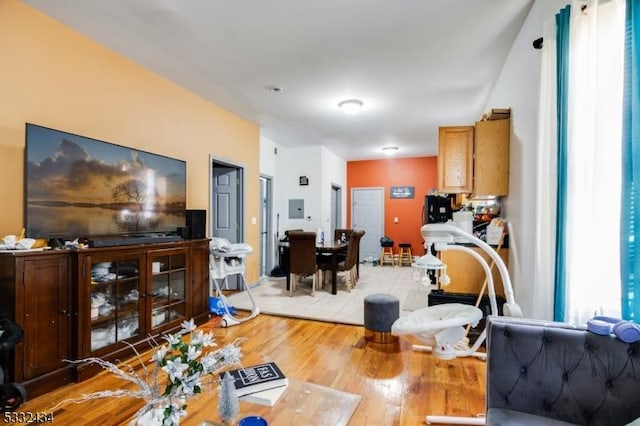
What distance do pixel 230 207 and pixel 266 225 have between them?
4.90 feet

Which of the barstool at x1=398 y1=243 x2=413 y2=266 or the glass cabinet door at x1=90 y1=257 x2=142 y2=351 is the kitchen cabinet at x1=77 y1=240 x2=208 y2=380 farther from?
the barstool at x1=398 y1=243 x2=413 y2=266

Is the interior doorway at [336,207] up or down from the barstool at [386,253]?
up

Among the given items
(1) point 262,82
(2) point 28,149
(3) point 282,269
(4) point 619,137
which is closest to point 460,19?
(4) point 619,137

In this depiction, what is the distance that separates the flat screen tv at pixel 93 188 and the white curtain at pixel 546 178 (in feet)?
11.2

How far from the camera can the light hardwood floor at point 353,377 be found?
2033mm

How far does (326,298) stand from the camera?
15.7ft

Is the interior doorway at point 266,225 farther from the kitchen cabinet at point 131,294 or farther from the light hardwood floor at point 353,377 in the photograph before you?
the light hardwood floor at point 353,377

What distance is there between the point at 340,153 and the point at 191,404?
7271 mm

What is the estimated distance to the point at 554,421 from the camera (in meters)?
1.34

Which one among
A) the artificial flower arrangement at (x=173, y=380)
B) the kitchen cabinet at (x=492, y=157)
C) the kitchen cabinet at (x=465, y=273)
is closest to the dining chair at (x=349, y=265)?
the kitchen cabinet at (x=465, y=273)

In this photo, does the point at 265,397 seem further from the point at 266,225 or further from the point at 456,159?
the point at 266,225

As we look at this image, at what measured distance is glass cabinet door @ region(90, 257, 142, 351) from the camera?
2.59 m

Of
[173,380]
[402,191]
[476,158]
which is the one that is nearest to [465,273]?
[476,158]

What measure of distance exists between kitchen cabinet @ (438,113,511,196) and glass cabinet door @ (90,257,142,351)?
3311 millimetres
